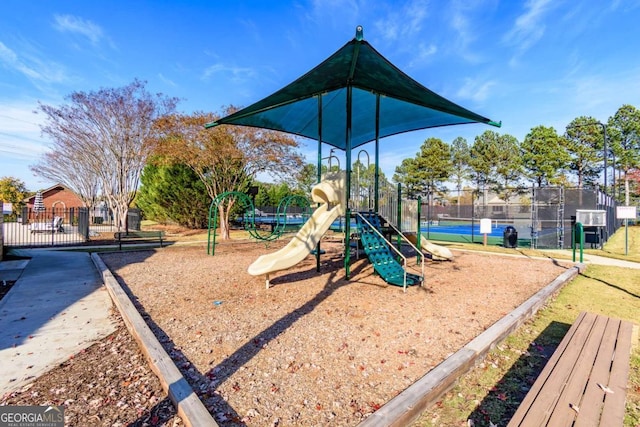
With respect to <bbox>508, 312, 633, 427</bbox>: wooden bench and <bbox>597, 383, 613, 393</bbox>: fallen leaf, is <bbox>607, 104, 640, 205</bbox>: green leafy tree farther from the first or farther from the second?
<bbox>597, 383, 613, 393</bbox>: fallen leaf

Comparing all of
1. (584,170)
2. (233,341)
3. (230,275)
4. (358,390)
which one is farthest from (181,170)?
(584,170)

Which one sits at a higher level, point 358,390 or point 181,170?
point 181,170

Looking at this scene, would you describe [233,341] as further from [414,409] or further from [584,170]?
[584,170]

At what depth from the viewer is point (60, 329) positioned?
423 cm

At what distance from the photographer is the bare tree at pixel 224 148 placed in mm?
15117

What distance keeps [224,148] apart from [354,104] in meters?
8.26

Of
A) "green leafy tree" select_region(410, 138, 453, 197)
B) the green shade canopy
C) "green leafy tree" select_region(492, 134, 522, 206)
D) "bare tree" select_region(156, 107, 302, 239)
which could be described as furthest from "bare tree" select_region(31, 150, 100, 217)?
"green leafy tree" select_region(492, 134, 522, 206)

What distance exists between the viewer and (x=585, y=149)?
33688 mm

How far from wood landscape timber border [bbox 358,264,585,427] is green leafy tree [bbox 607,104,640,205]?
130ft

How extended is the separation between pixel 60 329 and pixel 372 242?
563 cm

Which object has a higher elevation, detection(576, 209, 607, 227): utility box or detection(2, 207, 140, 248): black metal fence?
detection(576, 209, 607, 227): utility box

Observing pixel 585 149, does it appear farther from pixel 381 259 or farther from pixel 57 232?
pixel 57 232

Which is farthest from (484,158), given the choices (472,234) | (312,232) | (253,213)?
(312,232)

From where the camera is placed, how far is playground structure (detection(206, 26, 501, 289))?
5906 millimetres
